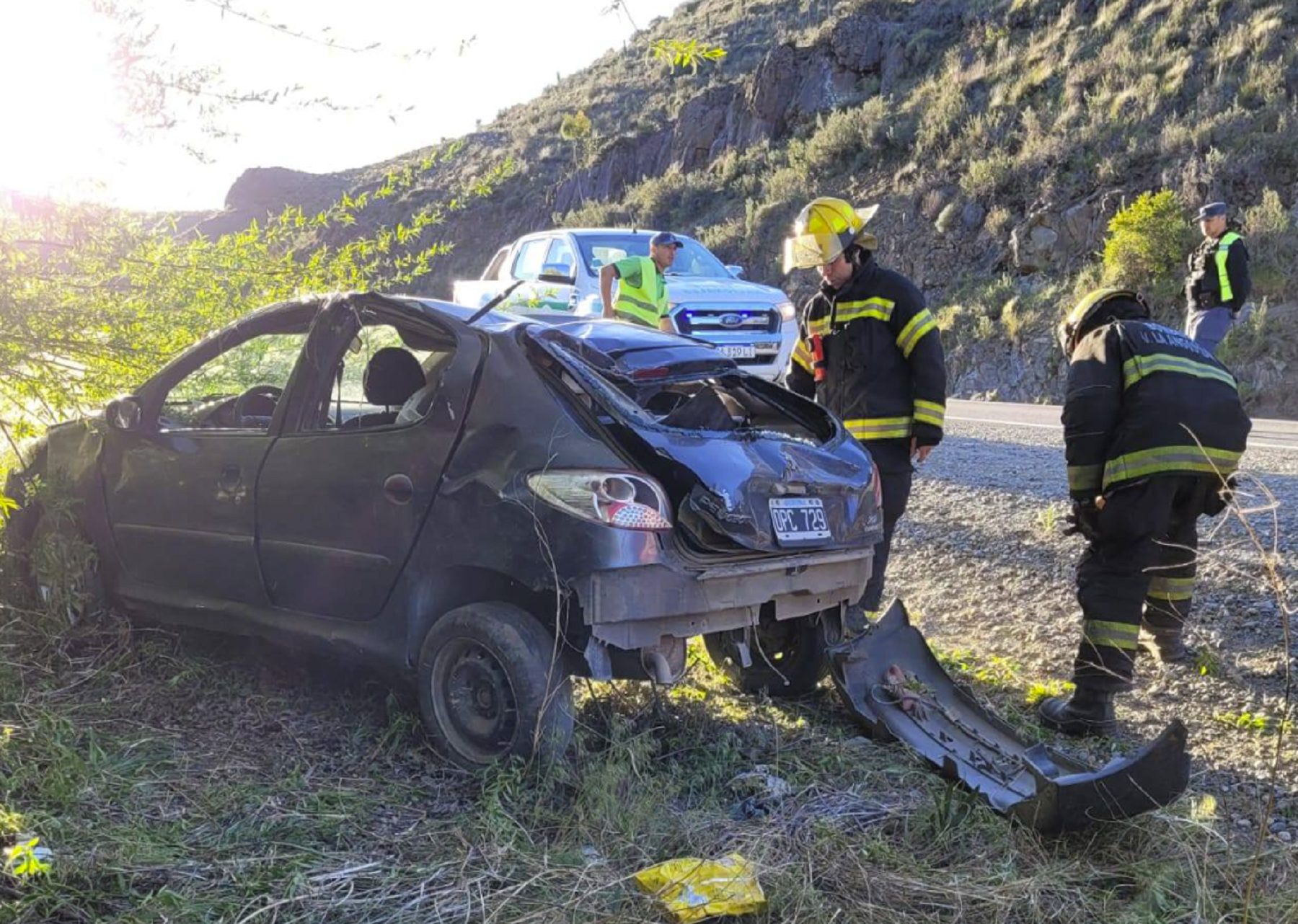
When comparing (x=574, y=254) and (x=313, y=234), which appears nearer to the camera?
(x=313, y=234)

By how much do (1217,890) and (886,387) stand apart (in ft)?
8.75

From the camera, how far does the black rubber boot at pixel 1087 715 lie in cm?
418

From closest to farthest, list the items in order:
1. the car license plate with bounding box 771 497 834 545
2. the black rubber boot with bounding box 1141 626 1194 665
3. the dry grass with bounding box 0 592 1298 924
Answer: the dry grass with bounding box 0 592 1298 924 < the car license plate with bounding box 771 497 834 545 < the black rubber boot with bounding box 1141 626 1194 665

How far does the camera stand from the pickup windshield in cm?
1109

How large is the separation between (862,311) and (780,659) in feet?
5.42

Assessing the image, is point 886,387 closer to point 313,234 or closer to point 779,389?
point 779,389

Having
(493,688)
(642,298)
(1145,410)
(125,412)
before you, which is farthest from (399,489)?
(642,298)

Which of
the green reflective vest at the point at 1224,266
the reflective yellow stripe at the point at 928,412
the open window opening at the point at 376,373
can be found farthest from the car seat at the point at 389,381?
the green reflective vest at the point at 1224,266

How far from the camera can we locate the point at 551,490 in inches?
136

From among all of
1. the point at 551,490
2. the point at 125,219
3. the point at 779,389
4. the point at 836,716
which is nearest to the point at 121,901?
the point at 551,490

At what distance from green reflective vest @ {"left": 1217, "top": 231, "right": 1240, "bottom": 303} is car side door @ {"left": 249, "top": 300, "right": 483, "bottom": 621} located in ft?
24.3

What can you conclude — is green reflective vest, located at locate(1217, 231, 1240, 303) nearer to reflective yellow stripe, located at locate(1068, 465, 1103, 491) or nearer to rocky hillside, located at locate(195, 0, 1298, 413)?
rocky hillside, located at locate(195, 0, 1298, 413)

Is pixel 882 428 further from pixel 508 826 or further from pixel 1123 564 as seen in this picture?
pixel 508 826

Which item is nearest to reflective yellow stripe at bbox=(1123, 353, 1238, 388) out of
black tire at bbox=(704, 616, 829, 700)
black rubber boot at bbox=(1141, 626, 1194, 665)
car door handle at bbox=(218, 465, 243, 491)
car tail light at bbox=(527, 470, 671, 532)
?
black rubber boot at bbox=(1141, 626, 1194, 665)
